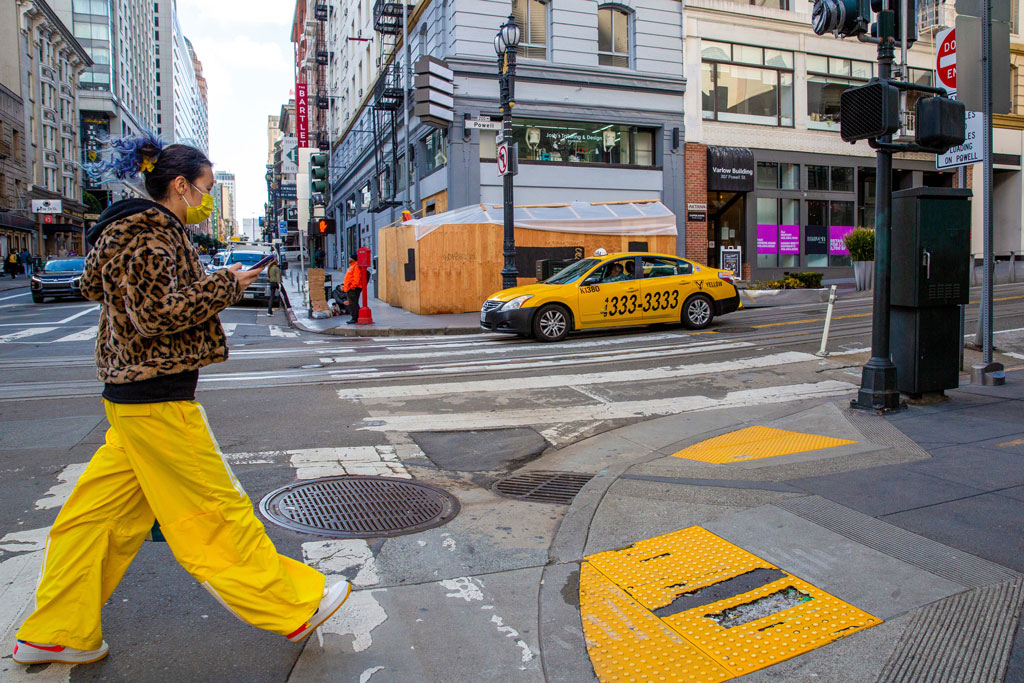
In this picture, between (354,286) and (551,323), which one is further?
(354,286)

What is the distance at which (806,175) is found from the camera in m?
28.3

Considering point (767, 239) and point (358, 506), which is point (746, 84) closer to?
point (767, 239)

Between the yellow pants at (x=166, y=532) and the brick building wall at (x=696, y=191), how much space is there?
82.1 feet

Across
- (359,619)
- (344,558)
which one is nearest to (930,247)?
(344,558)

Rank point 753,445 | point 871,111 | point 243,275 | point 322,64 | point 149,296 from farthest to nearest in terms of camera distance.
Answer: point 322,64
point 871,111
point 753,445
point 243,275
point 149,296

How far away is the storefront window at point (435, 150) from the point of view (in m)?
24.4

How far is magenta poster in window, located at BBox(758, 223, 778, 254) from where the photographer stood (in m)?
27.8

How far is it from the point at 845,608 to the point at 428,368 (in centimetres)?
806

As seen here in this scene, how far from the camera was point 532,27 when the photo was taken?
2447 cm

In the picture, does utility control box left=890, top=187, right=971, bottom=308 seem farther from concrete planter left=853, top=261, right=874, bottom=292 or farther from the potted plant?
concrete planter left=853, top=261, right=874, bottom=292

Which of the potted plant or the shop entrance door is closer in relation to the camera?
the potted plant

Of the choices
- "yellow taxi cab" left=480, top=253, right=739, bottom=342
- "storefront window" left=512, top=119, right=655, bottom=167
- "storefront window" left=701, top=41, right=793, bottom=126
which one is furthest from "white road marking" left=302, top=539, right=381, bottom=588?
"storefront window" left=701, top=41, right=793, bottom=126

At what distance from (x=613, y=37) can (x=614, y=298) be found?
14691 millimetres

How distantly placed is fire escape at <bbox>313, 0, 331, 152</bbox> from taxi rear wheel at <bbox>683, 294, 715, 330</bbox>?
42.4m
